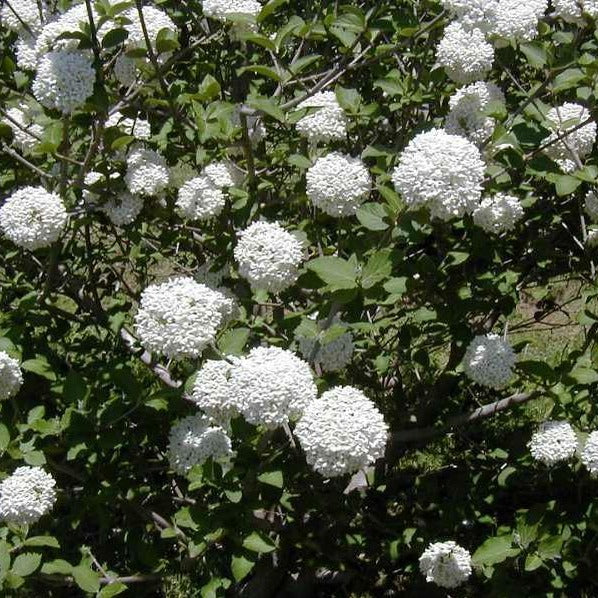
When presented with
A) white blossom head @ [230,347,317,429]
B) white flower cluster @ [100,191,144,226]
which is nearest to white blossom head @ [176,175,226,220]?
white flower cluster @ [100,191,144,226]

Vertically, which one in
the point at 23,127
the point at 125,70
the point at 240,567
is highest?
the point at 125,70

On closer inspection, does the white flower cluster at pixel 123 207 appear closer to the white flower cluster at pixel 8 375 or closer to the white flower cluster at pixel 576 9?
the white flower cluster at pixel 8 375

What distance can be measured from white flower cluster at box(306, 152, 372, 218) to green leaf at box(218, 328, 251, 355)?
0.38 m

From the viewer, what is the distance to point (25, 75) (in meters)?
3.07

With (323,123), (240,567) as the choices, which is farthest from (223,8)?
(240,567)

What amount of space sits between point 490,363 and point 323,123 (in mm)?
800

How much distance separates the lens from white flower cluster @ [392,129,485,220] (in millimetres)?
2236

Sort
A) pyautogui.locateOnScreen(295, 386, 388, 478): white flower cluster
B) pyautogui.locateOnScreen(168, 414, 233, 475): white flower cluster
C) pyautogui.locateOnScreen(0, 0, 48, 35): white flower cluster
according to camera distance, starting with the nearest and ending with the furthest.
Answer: pyautogui.locateOnScreen(295, 386, 388, 478): white flower cluster
pyautogui.locateOnScreen(168, 414, 233, 475): white flower cluster
pyautogui.locateOnScreen(0, 0, 48, 35): white flower cluster

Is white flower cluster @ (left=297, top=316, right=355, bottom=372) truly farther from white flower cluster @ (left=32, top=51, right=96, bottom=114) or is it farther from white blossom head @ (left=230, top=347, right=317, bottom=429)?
white flower cluster @ (left=32, top=51, right=96, bottom=114)

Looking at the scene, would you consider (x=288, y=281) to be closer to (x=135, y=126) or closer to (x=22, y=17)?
(x=135, y=126)

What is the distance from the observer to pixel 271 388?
2117mm

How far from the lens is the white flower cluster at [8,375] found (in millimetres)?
2553

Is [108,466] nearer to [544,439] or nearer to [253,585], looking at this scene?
[253,585]

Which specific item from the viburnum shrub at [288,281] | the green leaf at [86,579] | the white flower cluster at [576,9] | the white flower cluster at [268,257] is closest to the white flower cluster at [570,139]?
the viburnum shrub at [288,281]
